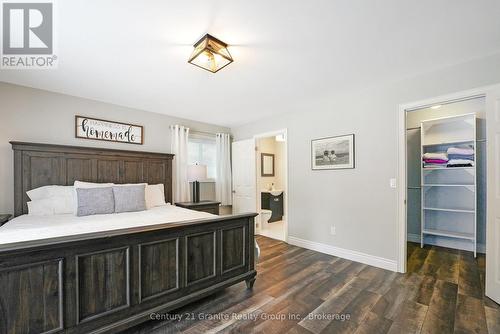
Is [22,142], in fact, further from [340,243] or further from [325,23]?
[340,243]

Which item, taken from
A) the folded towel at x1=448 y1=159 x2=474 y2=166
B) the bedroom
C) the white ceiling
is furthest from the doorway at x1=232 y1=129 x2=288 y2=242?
the folded towel at x1=448 y1=159 x2=474 y2=166

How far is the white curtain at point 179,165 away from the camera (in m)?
4.17

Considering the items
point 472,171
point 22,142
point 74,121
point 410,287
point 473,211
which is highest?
point 74,121

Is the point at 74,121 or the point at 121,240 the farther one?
the point at 74,121

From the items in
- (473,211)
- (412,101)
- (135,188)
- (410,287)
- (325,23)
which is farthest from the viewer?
(473,211)

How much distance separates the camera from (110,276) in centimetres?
157

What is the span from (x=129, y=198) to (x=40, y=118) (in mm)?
1644

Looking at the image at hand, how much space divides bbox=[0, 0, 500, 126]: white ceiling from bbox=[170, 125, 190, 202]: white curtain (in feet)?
3.69

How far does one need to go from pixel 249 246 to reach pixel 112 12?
2.39 metres

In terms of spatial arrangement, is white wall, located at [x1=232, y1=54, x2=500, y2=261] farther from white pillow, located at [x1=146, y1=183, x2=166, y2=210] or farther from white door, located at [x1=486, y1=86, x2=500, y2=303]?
white pillow, located at [x1=146, y1=183, x2=166, y2=210]

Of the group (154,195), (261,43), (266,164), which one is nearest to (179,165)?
(154,195)

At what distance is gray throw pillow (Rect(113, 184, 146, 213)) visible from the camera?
2.82m

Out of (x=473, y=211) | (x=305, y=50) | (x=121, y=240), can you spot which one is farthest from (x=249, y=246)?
(x=473, y=211)

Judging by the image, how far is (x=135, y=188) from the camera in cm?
306
